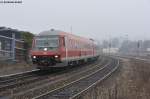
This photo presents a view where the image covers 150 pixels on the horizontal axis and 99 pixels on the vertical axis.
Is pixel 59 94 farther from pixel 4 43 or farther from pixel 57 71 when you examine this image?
pixel 4 43

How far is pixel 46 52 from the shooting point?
2686 centimetres

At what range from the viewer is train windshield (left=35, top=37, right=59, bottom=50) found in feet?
89.7

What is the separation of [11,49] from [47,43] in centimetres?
837

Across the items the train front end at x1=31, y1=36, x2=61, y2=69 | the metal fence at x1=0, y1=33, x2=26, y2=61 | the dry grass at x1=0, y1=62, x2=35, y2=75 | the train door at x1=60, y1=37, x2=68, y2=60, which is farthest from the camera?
the metal fence at x1=0, y1=33, x2=26, y2=61

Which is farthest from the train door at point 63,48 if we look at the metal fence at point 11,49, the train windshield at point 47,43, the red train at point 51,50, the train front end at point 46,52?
the metal fence at point 11,49

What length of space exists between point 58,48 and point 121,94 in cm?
1305

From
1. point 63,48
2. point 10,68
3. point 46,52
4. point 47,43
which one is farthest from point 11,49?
point 46,52

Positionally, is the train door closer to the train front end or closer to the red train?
the red train

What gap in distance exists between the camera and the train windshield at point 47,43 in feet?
89.7

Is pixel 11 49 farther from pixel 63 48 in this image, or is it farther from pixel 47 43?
pixel 63 48

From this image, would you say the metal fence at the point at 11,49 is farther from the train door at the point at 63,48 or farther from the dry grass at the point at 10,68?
the train door at the point at 63,48

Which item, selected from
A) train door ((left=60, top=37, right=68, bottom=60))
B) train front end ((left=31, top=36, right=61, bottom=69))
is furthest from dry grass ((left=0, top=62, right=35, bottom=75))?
train door ((left=60, top=37, right=68, bottom=60))

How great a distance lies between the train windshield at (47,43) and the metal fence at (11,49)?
6.21 metres

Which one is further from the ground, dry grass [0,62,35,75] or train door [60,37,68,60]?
train door [60,37,68,60]
